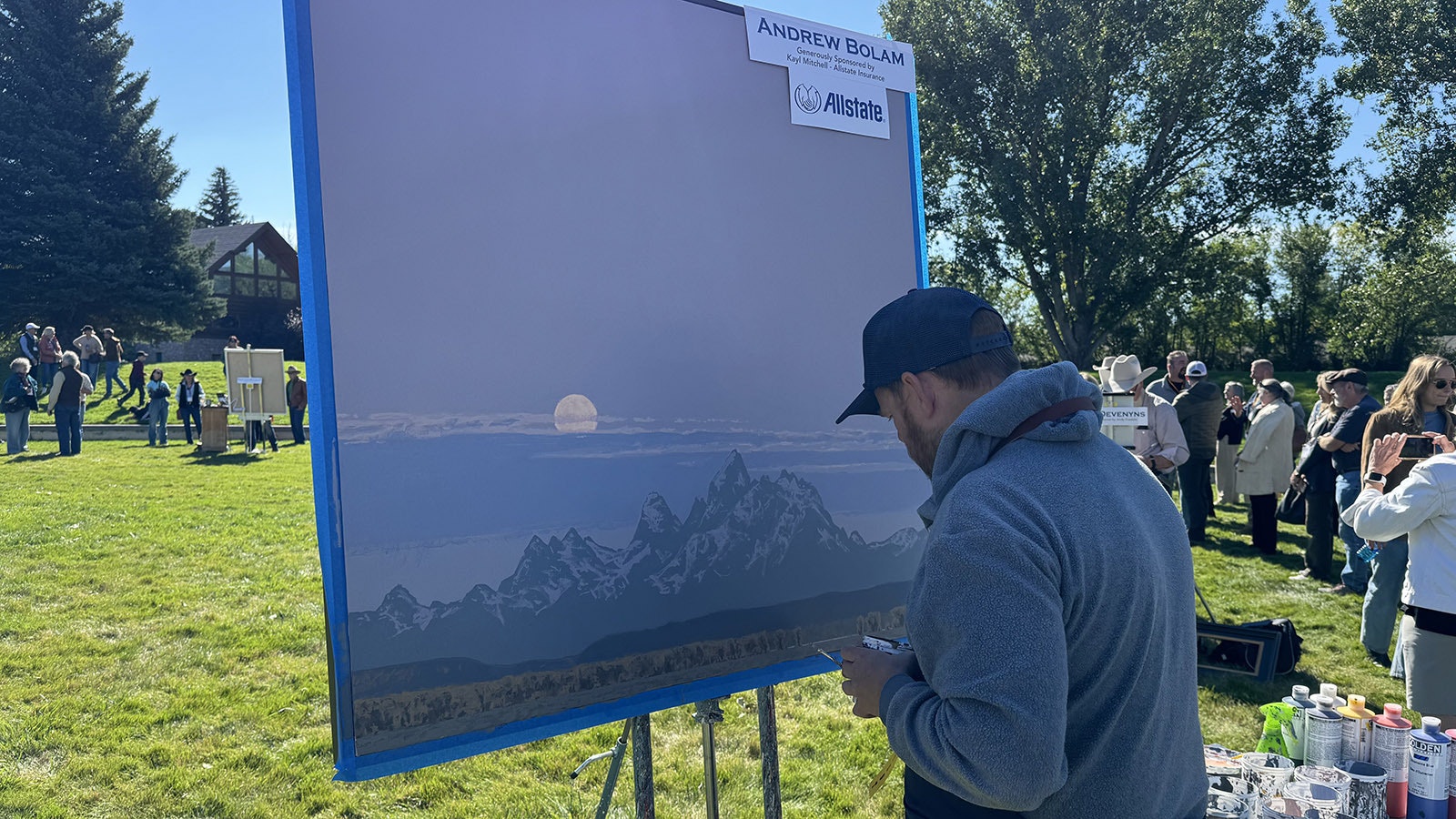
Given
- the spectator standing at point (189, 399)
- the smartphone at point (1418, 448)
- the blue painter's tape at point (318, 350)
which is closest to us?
the blue painter's tape at point (318, 350)

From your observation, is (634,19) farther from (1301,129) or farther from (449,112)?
(1301,129)

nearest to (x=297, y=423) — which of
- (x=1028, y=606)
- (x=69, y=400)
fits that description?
(x=69, y=400)

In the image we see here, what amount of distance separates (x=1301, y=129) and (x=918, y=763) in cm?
2685

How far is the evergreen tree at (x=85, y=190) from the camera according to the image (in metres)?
25.4

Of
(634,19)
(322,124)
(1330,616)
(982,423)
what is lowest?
(1330,616)

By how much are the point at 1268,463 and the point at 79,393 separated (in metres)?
15.6

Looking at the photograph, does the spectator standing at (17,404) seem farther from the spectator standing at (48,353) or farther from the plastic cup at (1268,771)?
the plastic cup at (1268,771)

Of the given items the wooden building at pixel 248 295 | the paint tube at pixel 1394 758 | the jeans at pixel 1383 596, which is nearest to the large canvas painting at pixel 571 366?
the paint tube at pixel 1394 758

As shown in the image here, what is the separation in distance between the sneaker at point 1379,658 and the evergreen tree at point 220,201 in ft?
196

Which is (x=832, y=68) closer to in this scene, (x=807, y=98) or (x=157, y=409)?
(x=807, y=98)

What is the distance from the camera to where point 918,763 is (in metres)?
1.33

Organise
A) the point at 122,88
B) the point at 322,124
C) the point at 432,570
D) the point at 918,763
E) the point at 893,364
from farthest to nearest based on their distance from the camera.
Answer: the point at 122,88, the point at 432,570, the point at 322,124, the point at 893,364, the point at 918,763

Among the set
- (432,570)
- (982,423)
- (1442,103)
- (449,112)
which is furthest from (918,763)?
(1442,103)

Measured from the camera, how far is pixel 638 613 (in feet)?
7.54
